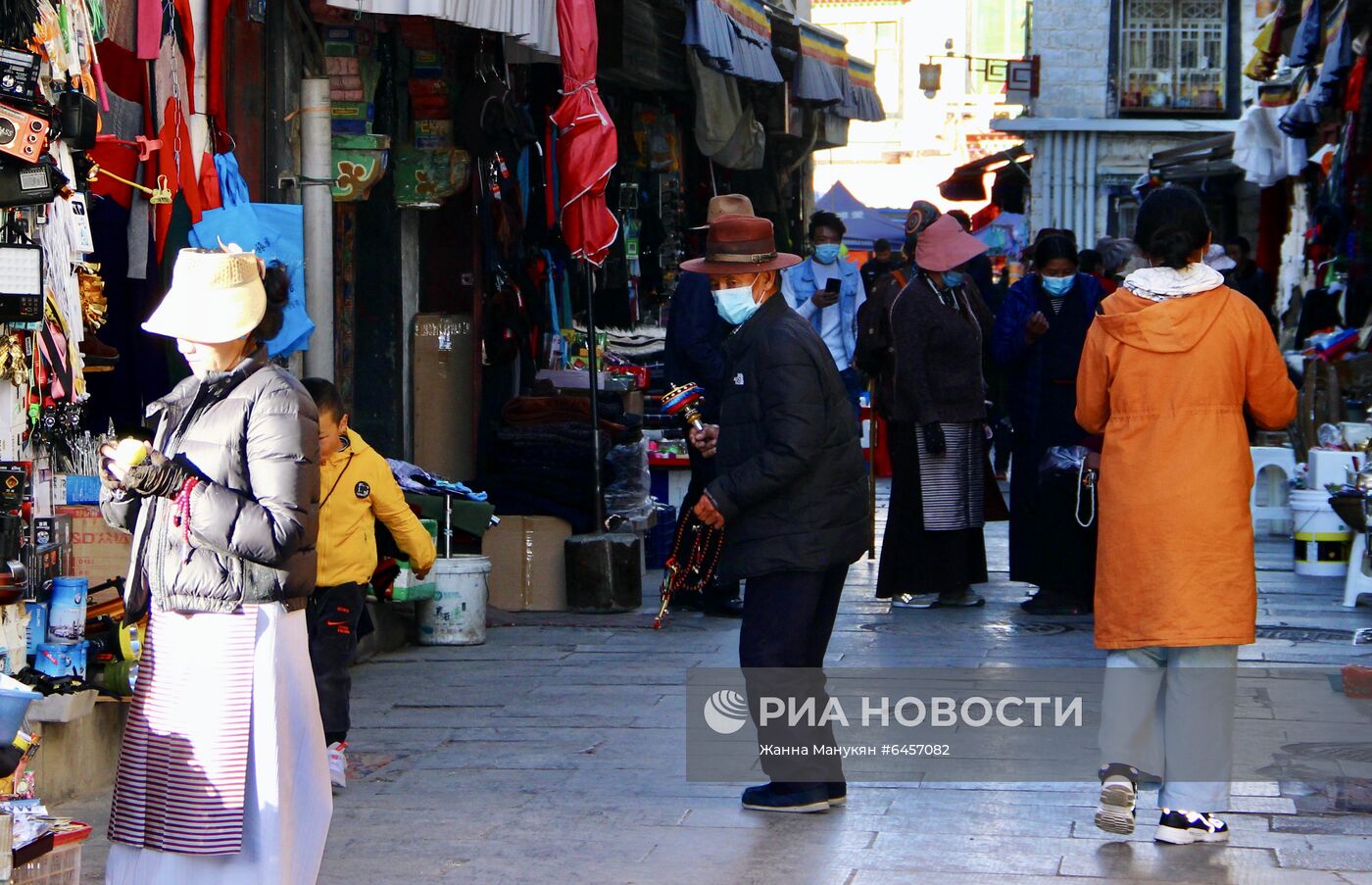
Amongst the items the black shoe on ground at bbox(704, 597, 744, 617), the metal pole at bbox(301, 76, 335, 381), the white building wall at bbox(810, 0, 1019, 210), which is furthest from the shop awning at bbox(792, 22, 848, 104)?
the white building wall at bbox(810, 0, 1019, 210)

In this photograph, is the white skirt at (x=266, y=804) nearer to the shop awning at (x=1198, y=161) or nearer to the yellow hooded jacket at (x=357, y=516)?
the yellow hooded jacket at (x=357, y=516)

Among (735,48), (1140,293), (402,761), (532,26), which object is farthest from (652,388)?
(1140,293)

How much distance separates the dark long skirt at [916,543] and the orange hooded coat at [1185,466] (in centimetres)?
402

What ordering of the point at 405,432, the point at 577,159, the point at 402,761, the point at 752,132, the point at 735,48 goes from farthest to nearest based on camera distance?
the point at 752,132
the point at 735,48
the point at 405,432
the point at 577,159
the point at 402,761

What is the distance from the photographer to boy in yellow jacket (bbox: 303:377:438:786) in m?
6.06

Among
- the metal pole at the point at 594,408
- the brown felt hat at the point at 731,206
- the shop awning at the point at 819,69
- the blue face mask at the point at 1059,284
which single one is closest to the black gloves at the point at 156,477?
the brown felt hat at the point at 731,206

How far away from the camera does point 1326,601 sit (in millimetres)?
10078

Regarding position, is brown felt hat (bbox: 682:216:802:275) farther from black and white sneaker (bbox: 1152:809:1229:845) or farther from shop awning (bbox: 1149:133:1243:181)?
shop awning (bbox: 1149:133:1243:181)

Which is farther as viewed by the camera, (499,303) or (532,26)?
(499,303)

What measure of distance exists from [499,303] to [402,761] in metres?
5.08

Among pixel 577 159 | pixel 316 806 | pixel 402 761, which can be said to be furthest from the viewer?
pixel 577 159

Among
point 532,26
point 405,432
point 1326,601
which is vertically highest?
point 532,26

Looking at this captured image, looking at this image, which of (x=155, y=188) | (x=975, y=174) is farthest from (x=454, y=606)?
(x=975, y=174)

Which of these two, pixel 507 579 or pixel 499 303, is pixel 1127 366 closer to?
pixel 507 579
